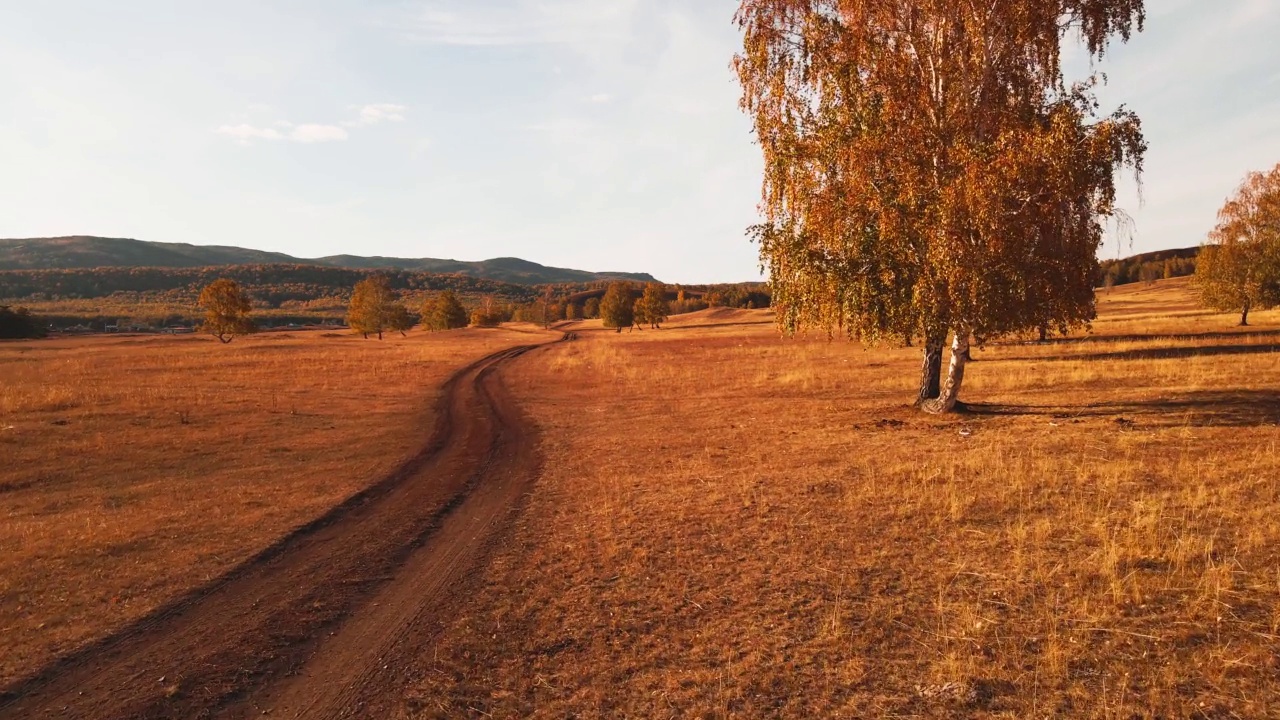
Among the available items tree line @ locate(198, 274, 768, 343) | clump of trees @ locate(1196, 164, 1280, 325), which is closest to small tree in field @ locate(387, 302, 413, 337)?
tree line @ locate(198, 274, 768, 343)

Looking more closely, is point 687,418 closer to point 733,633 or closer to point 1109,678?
point 733,633

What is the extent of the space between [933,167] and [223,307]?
80.1 metres

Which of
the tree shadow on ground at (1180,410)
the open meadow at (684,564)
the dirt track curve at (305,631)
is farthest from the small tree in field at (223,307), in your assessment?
the tree shadow on ground at (1180,410)

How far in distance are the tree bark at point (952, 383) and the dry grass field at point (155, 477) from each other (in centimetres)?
1647

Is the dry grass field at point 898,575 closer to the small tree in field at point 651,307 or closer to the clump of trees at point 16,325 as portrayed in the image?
the clump of trees at point 16,325

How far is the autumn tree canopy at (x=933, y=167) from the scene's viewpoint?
1542cm

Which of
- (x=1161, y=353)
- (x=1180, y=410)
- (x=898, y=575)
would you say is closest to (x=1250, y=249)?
(x=1161, y=353)

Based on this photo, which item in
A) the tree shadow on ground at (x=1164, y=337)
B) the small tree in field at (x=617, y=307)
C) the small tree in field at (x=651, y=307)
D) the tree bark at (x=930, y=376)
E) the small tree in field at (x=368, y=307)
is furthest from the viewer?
the small tree in field at (x=651, y=307)

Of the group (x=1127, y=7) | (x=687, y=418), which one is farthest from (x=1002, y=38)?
(x=687, y=418)

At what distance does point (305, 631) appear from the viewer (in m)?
7.57

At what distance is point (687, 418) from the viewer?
2270cm

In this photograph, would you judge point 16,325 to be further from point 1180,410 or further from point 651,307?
point 1180,410

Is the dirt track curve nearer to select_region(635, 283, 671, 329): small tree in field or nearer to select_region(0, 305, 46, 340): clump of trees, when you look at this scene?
select_region(0, 305, 46, 340): clump of trees

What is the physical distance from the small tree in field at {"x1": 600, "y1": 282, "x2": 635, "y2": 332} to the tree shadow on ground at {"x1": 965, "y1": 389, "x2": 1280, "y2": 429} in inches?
3764
